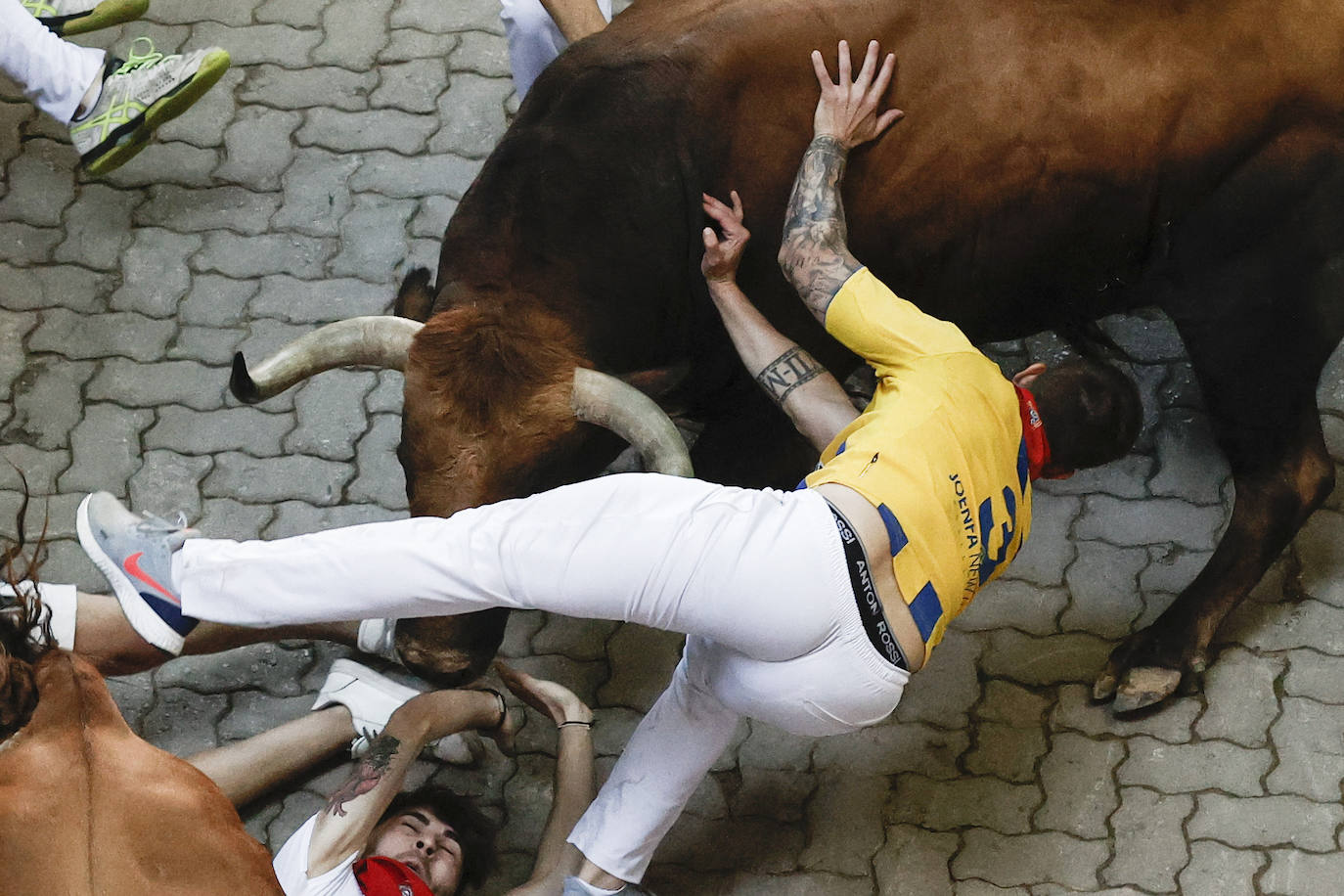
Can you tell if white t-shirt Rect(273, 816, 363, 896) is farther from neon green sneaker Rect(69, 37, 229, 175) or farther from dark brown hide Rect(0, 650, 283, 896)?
neon green sneaker Rect(69, 37, 229, 175)

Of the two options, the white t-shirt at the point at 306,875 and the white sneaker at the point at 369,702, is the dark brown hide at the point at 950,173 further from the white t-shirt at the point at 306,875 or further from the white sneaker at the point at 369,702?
the white t-shirt at the point at 306,875

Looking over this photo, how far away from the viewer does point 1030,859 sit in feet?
13.3

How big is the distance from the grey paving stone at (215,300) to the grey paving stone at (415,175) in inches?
23.8

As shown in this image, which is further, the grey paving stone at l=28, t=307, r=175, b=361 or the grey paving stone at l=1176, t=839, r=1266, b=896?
the grey paving stone at l=28, t=307, r=175, b=361

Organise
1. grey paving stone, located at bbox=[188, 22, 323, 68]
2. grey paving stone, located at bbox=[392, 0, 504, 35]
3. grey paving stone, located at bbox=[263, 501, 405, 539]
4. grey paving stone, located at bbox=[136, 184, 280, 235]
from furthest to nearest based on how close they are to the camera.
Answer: grey paving stone, located at bbox=[392, 0, 504, 35] → grey paving stone, located at bbox=[188, 22, 323, 68] → grey paving stone, located at bbox=[136, 184, 280, 235] → grey paving stone, located at bbox=[263, 501, 405, 539]

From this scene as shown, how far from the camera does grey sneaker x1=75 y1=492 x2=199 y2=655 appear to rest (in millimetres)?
3119

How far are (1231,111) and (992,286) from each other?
78cm

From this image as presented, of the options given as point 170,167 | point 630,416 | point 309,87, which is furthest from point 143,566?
point 309,87

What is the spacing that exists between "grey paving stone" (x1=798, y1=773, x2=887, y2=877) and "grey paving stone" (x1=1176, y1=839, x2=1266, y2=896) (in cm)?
82

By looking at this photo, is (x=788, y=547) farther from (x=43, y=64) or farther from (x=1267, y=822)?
(x=43, y=64)

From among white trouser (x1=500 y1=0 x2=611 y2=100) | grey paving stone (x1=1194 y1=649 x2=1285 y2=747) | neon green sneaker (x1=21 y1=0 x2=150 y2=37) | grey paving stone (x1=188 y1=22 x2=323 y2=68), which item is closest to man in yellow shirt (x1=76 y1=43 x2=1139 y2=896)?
grey paving stone (x1=1194 y1=649 x2=1285 y2=747)

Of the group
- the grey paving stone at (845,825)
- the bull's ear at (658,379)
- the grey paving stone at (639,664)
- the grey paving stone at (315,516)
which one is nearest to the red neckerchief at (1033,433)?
the bull's ear at (658,379)

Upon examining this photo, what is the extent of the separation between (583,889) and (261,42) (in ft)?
12.4

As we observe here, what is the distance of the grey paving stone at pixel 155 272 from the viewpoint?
520 cm
